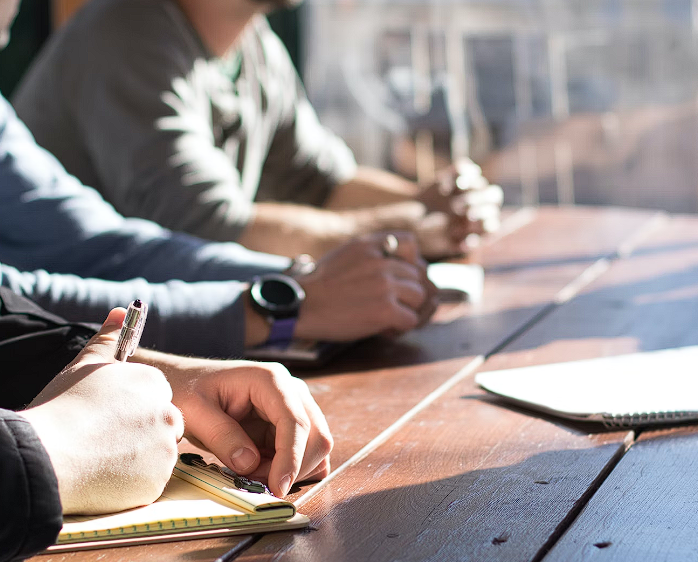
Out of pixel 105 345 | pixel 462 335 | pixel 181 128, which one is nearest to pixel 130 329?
pixel 105 345

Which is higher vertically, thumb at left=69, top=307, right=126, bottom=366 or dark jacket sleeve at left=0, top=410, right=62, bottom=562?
thumb at left=69, top=307, right=126, bottom=366

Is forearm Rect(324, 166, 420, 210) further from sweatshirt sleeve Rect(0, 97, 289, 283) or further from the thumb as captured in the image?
the thumb

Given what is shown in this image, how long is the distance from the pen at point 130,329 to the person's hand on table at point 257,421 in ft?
0.28

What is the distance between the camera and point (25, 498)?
0.55 m

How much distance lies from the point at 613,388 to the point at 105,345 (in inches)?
19.8

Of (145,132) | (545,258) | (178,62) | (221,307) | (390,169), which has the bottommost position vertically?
(390,169)

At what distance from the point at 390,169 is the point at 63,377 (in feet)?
16.4

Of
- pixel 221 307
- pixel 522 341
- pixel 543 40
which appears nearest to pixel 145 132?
pixel 221 307

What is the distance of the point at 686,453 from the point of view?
78 cm

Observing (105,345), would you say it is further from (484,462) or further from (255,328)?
(255,328)

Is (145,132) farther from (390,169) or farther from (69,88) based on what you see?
(390,169)

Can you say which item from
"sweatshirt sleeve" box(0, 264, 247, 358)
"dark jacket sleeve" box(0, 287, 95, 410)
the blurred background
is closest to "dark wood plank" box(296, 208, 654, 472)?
"sweatshirt sleeve" box(0, 264, 247, 358)

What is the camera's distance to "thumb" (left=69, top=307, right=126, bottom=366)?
2.20 ft

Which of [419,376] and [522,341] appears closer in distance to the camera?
[419,376]
